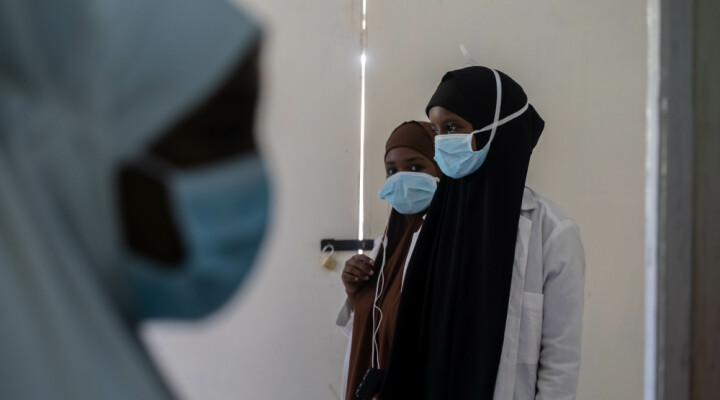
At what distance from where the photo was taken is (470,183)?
52.4 inches

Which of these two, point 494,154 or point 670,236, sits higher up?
point 494,154

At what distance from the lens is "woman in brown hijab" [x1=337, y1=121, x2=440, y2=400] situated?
1.55m

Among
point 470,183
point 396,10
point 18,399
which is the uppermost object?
point 396,10

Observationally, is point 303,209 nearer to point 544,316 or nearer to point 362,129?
point 362,129

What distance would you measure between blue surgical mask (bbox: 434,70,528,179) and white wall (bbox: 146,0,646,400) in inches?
21.9

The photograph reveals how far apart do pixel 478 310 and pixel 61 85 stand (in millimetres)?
981

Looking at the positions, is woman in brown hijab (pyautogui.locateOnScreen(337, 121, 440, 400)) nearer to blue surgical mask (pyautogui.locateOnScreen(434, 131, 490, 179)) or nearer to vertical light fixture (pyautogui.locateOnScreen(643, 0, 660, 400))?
blue surgical mask (pyautogui.locateOnScreen(434, 131, 490, 179))

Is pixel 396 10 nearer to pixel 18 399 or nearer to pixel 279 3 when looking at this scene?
pixel 279 3

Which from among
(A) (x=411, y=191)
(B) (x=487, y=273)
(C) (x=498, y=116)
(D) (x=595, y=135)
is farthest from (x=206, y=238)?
(D) (x=595, y=135)

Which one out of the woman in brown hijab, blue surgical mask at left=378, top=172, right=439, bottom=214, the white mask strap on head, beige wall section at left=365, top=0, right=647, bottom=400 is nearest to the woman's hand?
the woman in brown hijab

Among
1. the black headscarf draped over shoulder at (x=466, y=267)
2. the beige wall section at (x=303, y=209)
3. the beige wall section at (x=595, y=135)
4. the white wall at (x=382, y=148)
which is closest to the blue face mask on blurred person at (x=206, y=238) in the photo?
the black headscarf draped over shoulder at (x=466, y=267)

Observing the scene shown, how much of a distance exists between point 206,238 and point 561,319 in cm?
87

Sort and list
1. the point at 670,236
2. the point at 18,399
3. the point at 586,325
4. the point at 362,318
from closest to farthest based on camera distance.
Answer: the point at 18,399, the point at 670,236, the point at 362,318, the point at 586,325

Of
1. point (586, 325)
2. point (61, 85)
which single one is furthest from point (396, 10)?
point (61, 85)
